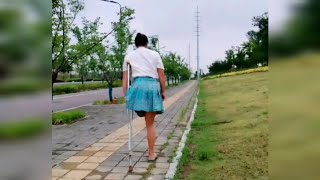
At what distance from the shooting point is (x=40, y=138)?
35.1 inches

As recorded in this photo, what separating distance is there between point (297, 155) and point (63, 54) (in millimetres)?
7709

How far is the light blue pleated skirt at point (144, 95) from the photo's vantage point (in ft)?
14.3

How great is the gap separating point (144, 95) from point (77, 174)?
1.07m

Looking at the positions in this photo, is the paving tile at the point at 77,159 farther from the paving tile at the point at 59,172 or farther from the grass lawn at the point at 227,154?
the grass lawn at the point at 227,154

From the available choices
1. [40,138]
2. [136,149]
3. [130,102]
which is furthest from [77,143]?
[40,138]

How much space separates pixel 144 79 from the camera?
4363 millimetres

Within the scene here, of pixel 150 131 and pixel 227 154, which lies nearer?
pixel 150 131

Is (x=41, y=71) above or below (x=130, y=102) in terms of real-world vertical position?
above

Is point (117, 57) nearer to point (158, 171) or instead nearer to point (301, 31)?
point (158, 171)

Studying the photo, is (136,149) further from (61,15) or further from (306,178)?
(306,178)

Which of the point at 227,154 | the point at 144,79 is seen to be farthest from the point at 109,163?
the point at 227,154

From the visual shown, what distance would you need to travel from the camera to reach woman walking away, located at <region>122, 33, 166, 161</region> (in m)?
4.36

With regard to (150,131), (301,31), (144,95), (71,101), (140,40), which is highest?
(140,40)

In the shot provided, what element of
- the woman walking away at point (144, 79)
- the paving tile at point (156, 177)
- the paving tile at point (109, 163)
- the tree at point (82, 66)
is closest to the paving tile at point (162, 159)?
the paving tile at point (109, 163)
